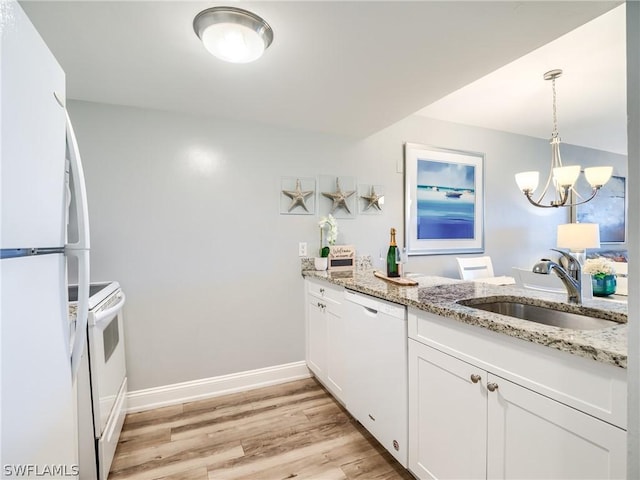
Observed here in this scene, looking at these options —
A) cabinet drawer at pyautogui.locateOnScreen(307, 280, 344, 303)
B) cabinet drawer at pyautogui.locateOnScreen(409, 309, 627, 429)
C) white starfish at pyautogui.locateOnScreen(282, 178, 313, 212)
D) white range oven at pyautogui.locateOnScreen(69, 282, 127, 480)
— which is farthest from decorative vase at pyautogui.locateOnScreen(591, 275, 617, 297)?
white range oven at pyautogui.locateOnScreen(69, 282, 127, 480)

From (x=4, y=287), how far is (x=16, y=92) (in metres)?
0.43

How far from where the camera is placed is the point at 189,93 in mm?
1937

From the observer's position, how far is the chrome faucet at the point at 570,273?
124 centimetres

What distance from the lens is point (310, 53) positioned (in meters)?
1.51

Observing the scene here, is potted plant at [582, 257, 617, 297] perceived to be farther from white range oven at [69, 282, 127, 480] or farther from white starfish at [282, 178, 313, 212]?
white range oven at [69, 282, 127, 480]

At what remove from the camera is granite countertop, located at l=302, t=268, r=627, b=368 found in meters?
0.78

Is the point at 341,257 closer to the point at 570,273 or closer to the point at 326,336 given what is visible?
the point at 326,336

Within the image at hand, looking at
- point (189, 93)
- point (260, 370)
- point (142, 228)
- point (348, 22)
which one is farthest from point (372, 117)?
point (260, 370)

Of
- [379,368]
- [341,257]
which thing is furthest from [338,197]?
[379,368]

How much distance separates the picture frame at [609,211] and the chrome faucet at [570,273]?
3.84 meters

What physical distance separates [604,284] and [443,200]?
1491 mm

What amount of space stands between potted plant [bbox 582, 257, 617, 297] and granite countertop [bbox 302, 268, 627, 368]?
990mm

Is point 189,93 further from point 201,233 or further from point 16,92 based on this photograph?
point 16,92

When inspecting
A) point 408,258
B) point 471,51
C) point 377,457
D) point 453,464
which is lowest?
point 377,457
